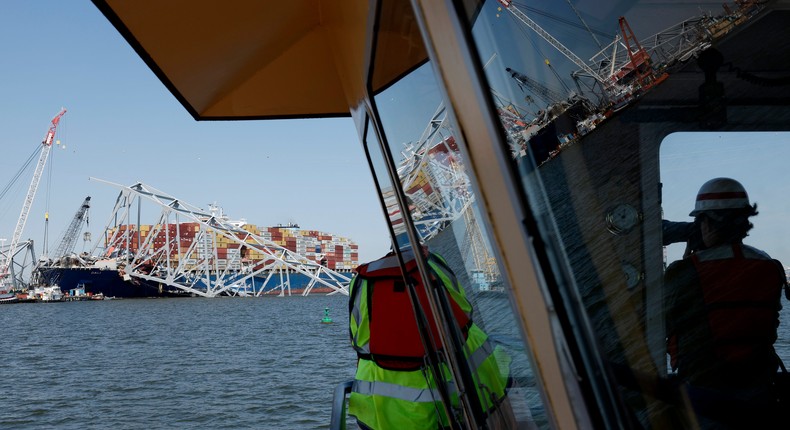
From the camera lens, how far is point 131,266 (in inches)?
1908

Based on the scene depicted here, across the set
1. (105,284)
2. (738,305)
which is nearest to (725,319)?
(738,305)

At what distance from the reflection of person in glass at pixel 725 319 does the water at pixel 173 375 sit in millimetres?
8606

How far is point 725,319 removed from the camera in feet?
1.46

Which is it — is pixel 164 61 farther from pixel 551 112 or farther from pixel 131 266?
pixel 131 266

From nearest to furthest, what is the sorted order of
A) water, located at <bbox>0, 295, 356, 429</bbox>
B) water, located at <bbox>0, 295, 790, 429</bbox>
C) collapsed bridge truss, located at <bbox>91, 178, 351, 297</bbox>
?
water, located at <bbox>0, 295, 790, 429</bbox>
water, located at <bbox>0, 295, 356, 429</bbox>
collapsed bridge truss, located at <bbox>91, 178, 351, 297</bbox>

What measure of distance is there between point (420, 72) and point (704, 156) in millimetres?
389

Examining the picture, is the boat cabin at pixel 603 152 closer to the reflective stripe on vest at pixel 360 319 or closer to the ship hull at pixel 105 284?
the reflective stripe on vest at pixel 360 319

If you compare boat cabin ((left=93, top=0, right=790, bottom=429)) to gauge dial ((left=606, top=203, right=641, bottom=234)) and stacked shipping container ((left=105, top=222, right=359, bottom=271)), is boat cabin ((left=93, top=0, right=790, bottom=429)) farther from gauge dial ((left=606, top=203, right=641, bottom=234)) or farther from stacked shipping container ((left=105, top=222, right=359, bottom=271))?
stacked shipping container ((left=105, top=222, right=359, bottom=271))

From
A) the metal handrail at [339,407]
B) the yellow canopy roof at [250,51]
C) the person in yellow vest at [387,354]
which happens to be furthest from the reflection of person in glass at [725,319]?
the metal handrail at [339,407]

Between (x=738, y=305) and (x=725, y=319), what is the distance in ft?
0.06

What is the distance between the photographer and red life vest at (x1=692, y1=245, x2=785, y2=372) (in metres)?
0.43

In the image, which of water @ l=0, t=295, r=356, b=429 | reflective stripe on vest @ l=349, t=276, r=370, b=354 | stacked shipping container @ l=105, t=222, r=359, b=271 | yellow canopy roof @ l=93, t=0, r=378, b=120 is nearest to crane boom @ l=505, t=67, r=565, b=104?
yellow canopy roof @ l=93, t=0, r=378, b=120

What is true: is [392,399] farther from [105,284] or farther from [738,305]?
[105,284]

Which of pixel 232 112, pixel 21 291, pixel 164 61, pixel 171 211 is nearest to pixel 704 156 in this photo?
pixel 164 61
